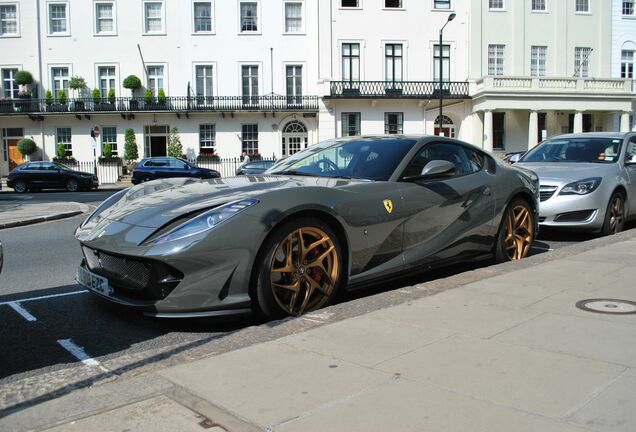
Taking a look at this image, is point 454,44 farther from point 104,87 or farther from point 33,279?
point 33,279

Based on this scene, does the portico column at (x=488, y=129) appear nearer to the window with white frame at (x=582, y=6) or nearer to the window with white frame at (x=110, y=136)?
the window with white frame at (x=582, y=6)

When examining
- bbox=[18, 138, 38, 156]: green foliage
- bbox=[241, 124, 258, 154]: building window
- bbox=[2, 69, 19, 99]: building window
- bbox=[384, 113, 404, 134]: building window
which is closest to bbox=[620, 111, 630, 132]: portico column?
bbox=[384, 113, 404, 134]: building window

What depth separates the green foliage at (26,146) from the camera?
37.0 m

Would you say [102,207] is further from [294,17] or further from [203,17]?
[294,17]

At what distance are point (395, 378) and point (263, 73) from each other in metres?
36.8

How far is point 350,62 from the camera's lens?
38656 millimetres

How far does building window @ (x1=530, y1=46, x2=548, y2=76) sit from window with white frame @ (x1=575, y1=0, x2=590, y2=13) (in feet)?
12.6

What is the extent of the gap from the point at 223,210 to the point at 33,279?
11.3 feet

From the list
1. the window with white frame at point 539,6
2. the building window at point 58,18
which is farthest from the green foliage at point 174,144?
the window with white frame at point 539,6

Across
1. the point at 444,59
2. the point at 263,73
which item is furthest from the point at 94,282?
the point at 444,59

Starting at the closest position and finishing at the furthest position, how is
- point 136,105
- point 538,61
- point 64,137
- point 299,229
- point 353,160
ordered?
1. point 299,229
2. point 353,160
3. point 136,105
4. point 64,137
5. point 538,61

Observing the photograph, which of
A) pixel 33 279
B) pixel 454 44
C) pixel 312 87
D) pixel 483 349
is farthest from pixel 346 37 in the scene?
pixel 483 349

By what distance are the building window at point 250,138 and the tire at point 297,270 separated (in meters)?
34.5

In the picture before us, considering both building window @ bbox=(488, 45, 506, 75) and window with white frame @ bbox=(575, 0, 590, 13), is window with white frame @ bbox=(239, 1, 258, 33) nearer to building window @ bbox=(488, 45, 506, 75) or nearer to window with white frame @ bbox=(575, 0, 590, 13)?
building window @ bbox=(488, 45, 506, 75)
